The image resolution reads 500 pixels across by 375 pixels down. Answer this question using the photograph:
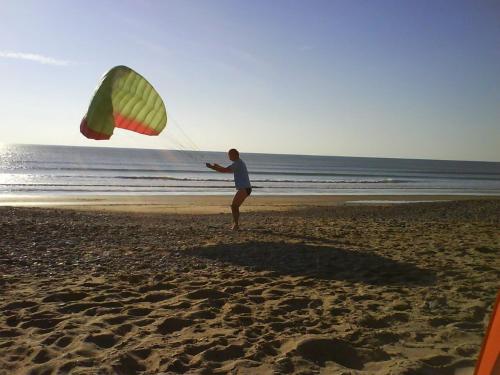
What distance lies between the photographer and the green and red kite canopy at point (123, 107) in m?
7.45

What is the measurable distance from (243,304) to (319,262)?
2.07 m

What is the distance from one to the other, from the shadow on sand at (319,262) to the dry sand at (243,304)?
26mm

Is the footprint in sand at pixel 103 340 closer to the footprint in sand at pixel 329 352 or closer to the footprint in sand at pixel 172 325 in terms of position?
the footprint in sand at pixel 172 325

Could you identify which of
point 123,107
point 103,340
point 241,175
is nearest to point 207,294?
point 103,340

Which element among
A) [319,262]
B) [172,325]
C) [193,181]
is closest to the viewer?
[172,325]

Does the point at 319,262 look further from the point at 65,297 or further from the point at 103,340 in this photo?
the point at 103,340

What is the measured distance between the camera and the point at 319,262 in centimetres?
624

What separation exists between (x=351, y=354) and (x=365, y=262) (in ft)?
9.74

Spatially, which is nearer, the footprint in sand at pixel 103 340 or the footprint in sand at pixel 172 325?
the footprint in sand at pixel 103 340

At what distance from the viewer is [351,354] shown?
3.35 meters

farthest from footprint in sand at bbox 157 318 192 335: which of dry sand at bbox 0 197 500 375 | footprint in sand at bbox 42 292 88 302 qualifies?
footprint in sand at bbox 42 292 88 302

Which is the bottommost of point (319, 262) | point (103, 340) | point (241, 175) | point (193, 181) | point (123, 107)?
point (103, 340)

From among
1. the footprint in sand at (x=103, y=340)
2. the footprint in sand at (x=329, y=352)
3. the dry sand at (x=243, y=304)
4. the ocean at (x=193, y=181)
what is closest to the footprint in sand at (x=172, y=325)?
the dry sand at (x=243, y=304)

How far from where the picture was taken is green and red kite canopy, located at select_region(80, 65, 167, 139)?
24.5ft
